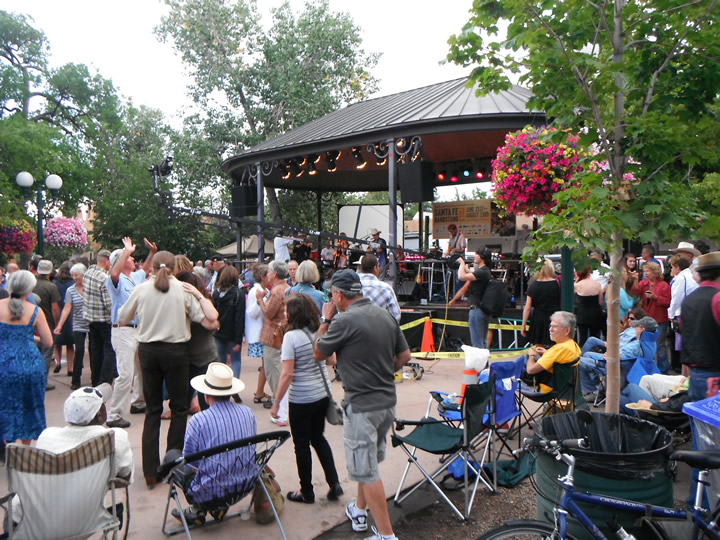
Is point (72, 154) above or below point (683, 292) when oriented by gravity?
above

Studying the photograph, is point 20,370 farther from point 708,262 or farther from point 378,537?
point 708,262

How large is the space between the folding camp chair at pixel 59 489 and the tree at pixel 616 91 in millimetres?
2811

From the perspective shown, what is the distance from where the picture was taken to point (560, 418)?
334 centimetres

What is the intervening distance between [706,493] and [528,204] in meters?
5.27

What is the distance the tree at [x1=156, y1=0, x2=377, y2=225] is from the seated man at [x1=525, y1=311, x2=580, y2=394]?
1845 centimetres

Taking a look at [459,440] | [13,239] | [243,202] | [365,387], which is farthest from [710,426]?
[13,239]

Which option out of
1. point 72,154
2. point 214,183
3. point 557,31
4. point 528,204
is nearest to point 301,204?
point 214,183

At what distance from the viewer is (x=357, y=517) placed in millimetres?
3736

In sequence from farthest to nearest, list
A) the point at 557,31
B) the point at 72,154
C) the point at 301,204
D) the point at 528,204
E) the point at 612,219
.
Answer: the point at 301,204 < the point at 72,154 < the point at 528,204 < the point at 557,31 < the point at 612,219

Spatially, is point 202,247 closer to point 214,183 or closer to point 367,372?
point 214,183

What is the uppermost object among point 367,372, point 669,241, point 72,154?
point 72,154

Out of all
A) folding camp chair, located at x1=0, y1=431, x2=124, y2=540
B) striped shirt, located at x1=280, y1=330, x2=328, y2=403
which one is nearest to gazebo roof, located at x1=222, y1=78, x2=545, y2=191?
striped shirt, located at x1=280, y1=330, x2=328, y2=403

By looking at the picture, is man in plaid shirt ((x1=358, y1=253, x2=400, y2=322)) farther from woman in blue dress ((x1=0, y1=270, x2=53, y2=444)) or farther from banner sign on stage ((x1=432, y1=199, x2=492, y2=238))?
banner sign on stage ((x1=432, y1=199, x2=492, y2=238))

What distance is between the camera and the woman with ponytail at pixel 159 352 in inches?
172
